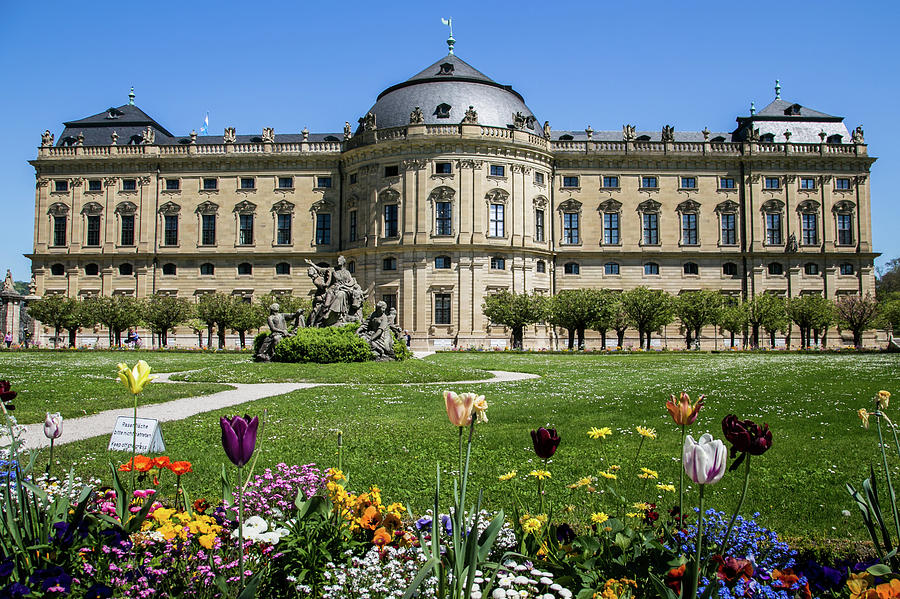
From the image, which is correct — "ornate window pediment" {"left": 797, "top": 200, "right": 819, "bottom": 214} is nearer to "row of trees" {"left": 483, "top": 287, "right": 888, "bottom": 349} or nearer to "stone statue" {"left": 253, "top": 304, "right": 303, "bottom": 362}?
"row of trees" {"left": 483, "top": 287, "right": 888, "bottom": 349}

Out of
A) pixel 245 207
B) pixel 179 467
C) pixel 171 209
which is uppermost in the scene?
pixel 245 207

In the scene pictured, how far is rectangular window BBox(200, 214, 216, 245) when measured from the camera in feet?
198

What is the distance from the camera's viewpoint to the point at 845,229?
59.5m

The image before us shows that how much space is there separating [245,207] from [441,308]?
72.6 ft

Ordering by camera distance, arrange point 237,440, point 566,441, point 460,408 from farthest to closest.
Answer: point 566,441 < point 460,408 < point 237,440

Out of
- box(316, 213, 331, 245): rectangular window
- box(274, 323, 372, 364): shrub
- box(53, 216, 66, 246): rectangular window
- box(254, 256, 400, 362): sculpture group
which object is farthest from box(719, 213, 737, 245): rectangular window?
box(53, 216, 66, 246): rectangular window

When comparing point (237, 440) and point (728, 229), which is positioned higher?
point (728, 229)

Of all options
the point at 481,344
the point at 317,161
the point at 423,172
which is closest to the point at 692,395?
the point at 481,344

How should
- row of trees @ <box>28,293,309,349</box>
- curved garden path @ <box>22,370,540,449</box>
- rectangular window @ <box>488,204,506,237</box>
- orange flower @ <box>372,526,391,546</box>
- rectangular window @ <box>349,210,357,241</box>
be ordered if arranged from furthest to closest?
rectangular window @ <box>349,210,357,241</box>, rectangular window @ <box>488,204,506,237</box>, row of trees @ <box>28,293,309,349</box>, curved garden path @ <box>22,370,540,449</box>, orange flower @ <box>372,526,391,546</box>

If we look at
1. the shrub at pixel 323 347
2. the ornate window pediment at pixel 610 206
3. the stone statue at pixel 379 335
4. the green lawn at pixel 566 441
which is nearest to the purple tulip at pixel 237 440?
the green lawn at pixel 566 441

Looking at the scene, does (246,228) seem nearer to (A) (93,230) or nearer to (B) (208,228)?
(B) (208,228)

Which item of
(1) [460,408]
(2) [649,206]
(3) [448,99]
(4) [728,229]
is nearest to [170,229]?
(3) [448,99]

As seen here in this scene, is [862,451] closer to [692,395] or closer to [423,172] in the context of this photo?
[692,395]

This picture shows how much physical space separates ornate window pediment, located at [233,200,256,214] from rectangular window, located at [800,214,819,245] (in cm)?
5272
